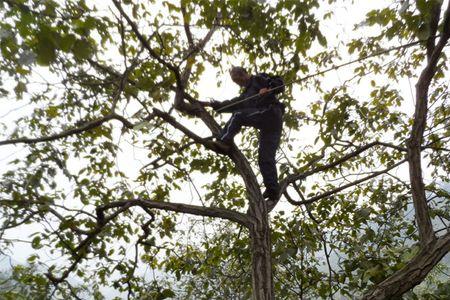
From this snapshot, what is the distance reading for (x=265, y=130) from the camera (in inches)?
120

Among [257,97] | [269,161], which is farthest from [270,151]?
[257,97]

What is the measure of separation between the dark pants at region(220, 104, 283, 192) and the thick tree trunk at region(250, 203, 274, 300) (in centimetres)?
48

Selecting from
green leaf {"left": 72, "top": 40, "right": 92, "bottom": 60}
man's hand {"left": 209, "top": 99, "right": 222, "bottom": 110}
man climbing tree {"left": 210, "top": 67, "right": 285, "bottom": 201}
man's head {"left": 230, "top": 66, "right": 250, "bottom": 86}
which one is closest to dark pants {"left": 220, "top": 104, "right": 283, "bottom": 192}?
man climbing tree {"left": 210, "top": 67, "right": 285, "bottom": 201}

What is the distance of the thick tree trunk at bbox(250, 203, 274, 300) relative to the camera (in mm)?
2219

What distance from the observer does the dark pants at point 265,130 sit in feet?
9.35

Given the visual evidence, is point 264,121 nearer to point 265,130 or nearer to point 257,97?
point 265,130

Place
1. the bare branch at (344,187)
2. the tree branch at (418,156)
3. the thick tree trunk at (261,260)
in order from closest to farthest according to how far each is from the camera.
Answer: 1. the tree branch at (418,156)
2. the thick tree trunk at (261,260)
3. the bare branch at (344,187)

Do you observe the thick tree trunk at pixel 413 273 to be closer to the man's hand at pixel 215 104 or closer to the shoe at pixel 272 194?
the shoe at pixel 272 194

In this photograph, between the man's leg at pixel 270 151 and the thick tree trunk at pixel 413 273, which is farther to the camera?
the man's leg at pixel 270 151

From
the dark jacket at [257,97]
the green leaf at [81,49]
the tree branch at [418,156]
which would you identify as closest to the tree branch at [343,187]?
the tree branch at [418,156]

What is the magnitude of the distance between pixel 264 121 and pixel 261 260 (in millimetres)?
1255

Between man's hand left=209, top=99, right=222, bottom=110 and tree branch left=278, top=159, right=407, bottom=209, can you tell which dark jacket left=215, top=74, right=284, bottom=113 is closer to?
man's hand left=209, top=99, right=222, bottom=110

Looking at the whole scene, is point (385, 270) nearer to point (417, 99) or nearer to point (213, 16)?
point (417, 99)

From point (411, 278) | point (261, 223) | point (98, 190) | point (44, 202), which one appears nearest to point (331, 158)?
point (261, 223)
